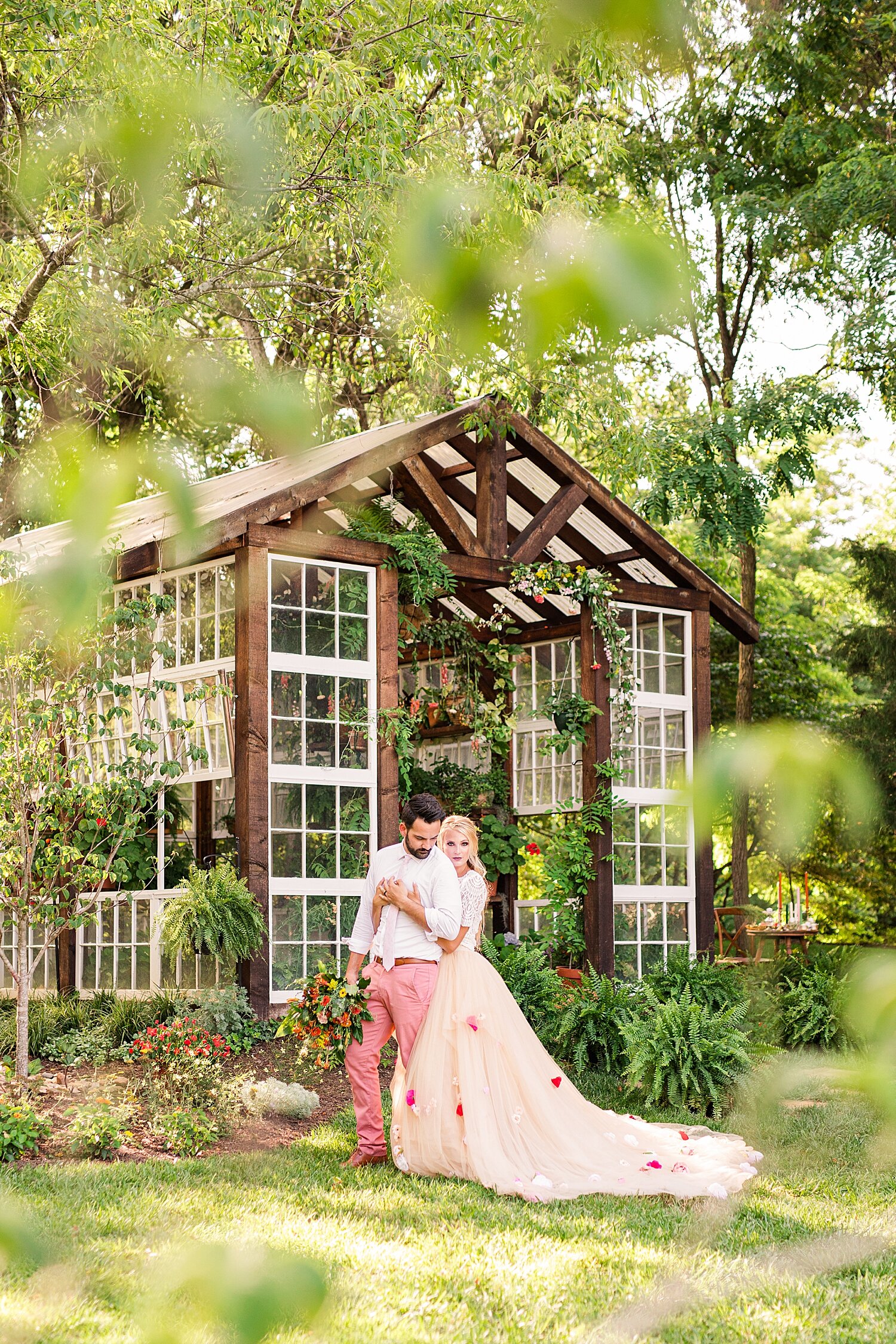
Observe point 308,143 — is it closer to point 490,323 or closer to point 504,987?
point 504,987

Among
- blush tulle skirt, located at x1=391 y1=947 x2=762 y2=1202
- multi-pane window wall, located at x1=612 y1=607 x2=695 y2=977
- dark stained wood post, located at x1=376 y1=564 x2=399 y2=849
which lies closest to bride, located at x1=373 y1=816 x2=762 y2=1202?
blush tulle skirt, located at x1=391 y1=947 x2=762 y2=1202

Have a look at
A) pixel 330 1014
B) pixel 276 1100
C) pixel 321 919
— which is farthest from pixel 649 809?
pixel 330 1014

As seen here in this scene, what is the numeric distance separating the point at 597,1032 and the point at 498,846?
3341 millimetres

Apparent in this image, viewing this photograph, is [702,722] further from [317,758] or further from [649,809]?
Result: [317,758]

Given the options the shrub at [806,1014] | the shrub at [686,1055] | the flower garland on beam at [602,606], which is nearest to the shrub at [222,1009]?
the shrub at [686,1055]

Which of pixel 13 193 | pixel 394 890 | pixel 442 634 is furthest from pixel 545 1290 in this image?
pixel 442 634

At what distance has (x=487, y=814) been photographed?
11.9 m

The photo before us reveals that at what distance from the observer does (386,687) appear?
9781mm

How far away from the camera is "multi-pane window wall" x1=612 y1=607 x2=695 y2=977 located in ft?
37.3

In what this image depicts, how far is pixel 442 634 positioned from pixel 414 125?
4.47 m

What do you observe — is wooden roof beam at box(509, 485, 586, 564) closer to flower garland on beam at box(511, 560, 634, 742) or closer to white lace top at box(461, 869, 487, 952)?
flower garland on beam at box(511, 560, 634, 742)

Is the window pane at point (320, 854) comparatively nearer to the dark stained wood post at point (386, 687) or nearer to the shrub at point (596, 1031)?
the dark stained wood post at point (386, 687)

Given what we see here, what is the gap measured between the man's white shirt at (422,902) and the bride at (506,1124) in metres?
0.08

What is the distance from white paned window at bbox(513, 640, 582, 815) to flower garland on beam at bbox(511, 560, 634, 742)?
565mm
